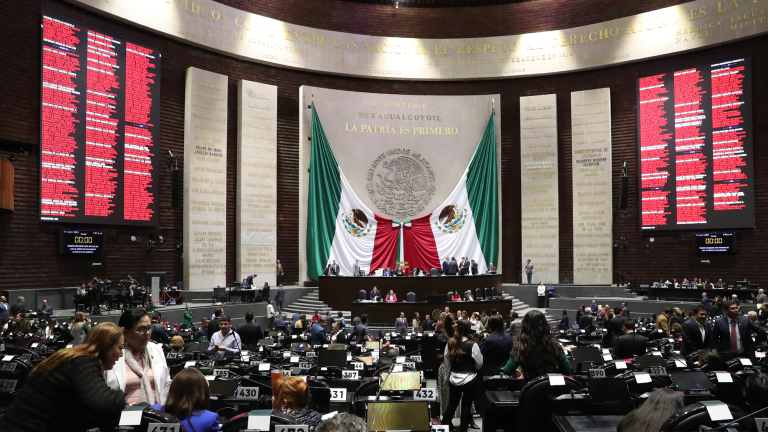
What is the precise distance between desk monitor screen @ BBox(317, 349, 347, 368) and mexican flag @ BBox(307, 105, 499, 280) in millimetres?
15344

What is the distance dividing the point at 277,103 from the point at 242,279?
22.7 feet

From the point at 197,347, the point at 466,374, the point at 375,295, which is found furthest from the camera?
the point at 375,295

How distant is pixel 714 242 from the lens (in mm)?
19359

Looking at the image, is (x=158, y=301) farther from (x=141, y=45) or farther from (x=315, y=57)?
(x=315, y=57)

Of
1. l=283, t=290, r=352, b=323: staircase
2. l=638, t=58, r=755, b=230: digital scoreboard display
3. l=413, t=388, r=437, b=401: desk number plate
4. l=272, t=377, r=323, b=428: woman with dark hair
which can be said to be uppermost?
l=638, t=58, r=755, b=230: digital scoreboard display

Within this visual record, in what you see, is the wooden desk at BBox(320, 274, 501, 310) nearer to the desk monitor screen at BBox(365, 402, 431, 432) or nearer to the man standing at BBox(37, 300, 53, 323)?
the man standing at BBox(37, 300, 53, 323)

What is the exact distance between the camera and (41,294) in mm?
15609

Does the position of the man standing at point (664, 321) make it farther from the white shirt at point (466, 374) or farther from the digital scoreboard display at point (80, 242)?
the digital scoreboard display at point (80, 242)

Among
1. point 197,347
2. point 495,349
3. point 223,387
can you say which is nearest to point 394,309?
point 197,347

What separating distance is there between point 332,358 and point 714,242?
1752 cm

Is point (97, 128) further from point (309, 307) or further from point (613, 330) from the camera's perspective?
point (613, 330)

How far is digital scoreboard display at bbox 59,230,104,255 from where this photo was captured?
16.2 meters

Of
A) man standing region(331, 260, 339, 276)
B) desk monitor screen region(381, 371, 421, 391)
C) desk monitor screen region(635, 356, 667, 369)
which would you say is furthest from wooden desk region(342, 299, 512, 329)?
desk monitor screen region(381, 371, 421, 391)

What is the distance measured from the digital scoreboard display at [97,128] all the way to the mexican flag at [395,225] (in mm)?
6016
